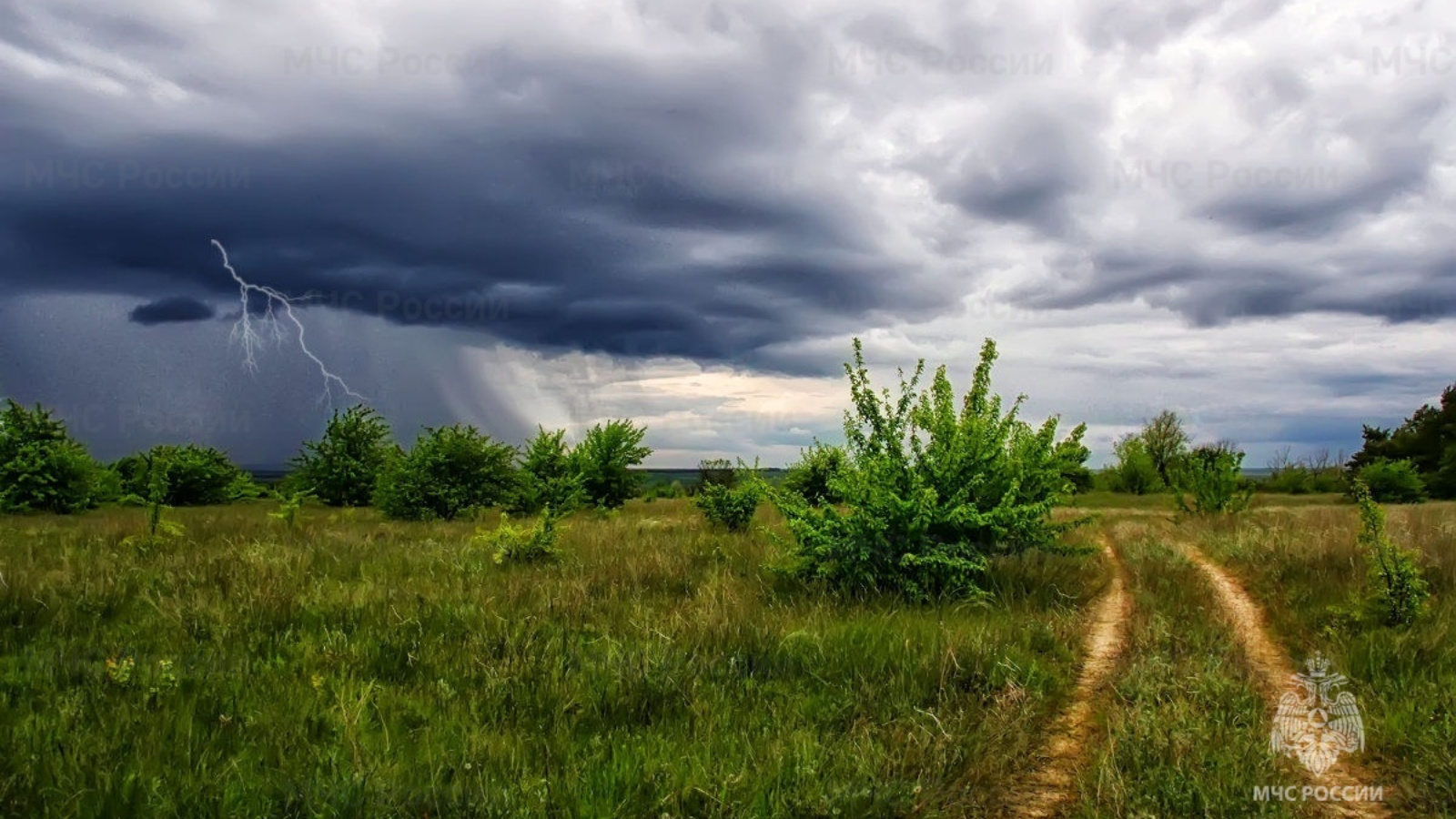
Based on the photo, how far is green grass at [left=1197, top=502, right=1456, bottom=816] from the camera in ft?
15.0

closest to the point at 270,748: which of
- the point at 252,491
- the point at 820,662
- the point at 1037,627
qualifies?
the point at 820,662

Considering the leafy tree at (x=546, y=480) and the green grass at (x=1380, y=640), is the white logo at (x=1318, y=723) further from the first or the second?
the leafy tree at (x=546, y=480)

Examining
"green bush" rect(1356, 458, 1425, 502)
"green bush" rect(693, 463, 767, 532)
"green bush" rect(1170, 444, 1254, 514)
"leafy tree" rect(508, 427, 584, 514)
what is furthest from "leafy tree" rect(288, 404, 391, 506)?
"green bush" rect(1356, 458, 1425, 502)

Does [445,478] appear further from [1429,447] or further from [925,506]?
[1429,447]

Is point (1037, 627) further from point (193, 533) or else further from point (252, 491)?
point (252, 491)

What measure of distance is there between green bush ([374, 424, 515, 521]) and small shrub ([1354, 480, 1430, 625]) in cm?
1856

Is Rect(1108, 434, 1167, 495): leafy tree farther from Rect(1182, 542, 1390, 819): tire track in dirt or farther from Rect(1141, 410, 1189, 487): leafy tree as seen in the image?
Rect(1182, 542, 1390, 819): tire track in dirt

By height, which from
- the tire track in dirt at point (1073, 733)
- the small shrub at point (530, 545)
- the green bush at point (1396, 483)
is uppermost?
the green bush at point (1396, 483)

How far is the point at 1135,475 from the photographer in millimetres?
57094

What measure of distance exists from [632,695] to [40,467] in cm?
2903

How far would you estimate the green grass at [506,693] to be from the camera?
12.6ft

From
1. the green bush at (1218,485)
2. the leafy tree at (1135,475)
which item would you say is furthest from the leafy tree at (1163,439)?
the green bush at (1218,485)

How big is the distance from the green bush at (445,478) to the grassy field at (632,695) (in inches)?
450

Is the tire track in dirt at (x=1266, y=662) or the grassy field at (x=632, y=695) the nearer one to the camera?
the grassy field at (x=632, y=695)
